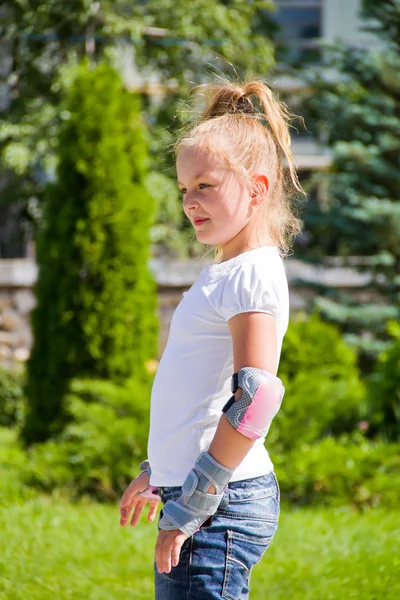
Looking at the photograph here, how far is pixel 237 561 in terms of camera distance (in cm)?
171

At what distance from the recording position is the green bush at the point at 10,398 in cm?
914

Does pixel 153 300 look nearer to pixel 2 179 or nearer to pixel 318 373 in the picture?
pixel 318 373

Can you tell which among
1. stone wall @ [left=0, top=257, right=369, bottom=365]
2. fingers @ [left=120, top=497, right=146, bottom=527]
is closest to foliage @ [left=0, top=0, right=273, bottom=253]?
stone wall @ [left=0, top=257, right=369, bottom=365]

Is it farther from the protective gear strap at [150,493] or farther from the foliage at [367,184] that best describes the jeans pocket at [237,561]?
the foliage at [367,184]

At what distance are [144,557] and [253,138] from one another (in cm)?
251

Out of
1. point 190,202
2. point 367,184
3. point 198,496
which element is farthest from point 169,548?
point 367,184

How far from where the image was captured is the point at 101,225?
21.3 feet

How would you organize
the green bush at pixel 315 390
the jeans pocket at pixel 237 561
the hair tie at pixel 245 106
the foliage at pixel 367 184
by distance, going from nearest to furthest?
the jeans pocket at pixel 237 561 → the hair tie at pixel 245 106 → the green bush at pixel 315 390 → the foliage at pixel 367 184

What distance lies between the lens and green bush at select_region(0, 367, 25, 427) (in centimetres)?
914

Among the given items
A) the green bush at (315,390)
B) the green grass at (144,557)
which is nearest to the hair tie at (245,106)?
the green grass at (144,557)

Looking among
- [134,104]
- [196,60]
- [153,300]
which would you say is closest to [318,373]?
[153,300]

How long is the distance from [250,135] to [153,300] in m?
4.88

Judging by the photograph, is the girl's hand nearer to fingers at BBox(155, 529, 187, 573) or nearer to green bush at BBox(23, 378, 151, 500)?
fingers at BBox(155, 529, 187, 573)

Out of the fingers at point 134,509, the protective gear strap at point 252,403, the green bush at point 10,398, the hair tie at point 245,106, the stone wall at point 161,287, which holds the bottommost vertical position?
A: the green bush at point 10,398
